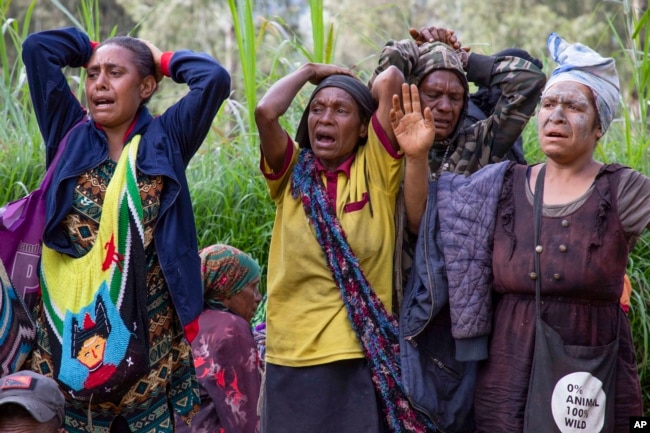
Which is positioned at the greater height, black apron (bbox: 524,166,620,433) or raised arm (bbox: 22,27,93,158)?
raised arm (bbox: 22,27,93,158)

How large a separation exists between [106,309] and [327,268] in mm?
884

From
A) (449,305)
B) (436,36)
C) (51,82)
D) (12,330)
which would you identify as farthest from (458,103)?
(12,330)

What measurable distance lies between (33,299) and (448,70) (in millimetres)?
2020

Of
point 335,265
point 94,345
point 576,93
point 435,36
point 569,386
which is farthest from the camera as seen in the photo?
point 435,36

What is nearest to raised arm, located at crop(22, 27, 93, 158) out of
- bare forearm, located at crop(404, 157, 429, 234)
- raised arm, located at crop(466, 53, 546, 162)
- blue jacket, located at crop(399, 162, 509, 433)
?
bare forearm, located at crop(404, 157, 429, 234)

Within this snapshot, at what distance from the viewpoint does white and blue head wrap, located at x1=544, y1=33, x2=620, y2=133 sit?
399 centimetres

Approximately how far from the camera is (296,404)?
13.5 feet

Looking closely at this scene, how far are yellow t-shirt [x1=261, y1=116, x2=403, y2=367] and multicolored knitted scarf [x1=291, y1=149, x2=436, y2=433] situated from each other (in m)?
0.04

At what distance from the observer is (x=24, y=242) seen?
406 centimetres

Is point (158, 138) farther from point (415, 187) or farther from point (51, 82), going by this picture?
point (415, 187)

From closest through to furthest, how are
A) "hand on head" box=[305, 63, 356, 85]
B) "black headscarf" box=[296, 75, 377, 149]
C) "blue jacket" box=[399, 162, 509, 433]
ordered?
"blue jacket" box=[399, 162, 509, 433] → "black headscarf" box=[296, 75, 377, 149] → "hand on head" box=[305, 63, 356, 85]

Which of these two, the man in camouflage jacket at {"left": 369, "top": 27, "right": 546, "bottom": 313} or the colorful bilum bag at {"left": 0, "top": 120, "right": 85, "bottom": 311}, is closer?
the colorful bilum bag at {"left": 0, "top": 120, "right": 85, "bottom": 311}

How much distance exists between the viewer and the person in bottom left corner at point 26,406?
315cm

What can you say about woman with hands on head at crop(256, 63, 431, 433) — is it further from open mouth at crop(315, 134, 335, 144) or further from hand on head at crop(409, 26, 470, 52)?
hand on head at crop(409, 26, 470, 52)
